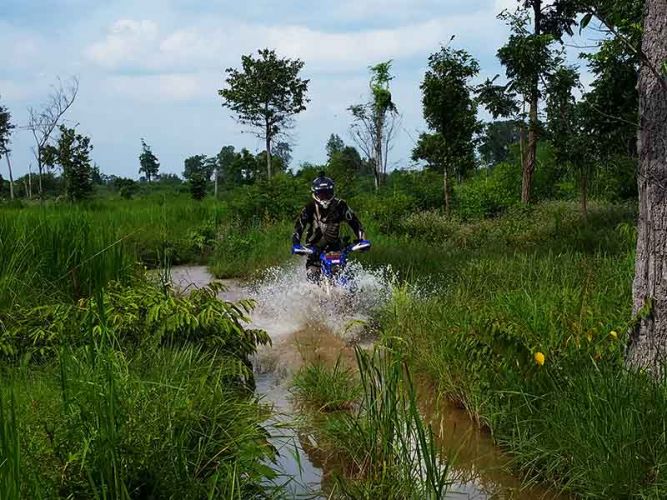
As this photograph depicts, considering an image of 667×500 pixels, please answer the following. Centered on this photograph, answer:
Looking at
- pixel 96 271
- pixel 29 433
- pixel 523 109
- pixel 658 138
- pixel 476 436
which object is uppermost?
pixel 523 109

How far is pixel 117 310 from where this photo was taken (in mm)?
4586

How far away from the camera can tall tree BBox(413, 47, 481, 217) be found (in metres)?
18.0

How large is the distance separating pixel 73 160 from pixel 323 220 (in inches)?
1050

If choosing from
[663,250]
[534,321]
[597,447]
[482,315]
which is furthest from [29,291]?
[663,250]

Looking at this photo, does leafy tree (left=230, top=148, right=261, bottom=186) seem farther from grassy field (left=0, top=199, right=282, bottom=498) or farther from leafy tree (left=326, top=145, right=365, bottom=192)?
grassy field (left=0, top=199, right=282, bottom=498)

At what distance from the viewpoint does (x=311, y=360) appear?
5836 mm

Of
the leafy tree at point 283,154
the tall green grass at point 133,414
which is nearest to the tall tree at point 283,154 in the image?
the leafy tree at point 283,154

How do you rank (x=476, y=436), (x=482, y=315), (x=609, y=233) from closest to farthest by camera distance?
(x=476, y=436) → (x=482, y=315) → (x=609, y=233)

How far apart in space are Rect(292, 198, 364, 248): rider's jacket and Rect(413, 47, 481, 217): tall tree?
36.4ft

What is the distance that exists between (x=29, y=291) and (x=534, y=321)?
13.9ft

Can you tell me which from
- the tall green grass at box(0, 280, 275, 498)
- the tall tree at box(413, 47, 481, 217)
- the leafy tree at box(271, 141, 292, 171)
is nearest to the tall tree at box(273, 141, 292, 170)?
the leafy tree at box(271, 141, 292, 171)

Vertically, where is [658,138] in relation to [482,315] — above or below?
above

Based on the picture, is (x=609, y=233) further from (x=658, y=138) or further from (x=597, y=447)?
(x=597, y=447)

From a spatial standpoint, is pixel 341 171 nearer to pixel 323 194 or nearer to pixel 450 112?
pixel 450 112
